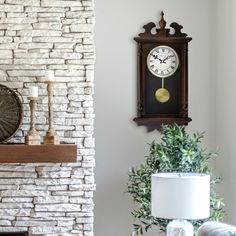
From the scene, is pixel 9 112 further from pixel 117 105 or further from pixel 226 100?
pixel 226 100

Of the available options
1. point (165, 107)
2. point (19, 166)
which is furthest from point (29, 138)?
point (165, 107)

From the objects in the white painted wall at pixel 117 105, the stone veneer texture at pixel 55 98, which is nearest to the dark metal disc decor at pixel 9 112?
the stone veneer texture at pixel 55 98

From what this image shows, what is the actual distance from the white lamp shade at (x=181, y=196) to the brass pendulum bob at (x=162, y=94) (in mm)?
1426

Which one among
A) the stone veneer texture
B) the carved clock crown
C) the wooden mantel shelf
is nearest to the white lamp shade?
the wooden mantel shelf

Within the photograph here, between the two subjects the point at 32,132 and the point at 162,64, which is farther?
the point at 162,64

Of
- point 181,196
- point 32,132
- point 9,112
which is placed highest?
point 9,112

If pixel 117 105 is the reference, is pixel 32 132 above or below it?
below

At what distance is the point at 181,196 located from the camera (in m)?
3.16

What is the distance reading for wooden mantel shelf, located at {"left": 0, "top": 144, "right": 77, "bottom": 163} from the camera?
3.74 m

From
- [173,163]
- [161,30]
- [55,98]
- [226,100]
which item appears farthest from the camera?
[161,30]

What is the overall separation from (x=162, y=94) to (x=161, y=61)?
0.93ft

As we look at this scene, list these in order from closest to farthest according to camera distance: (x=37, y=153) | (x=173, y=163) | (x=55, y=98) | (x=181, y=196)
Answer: (x=181, y=196), (x=37, y=153), (x=173, y=163), (x=55, y=98)

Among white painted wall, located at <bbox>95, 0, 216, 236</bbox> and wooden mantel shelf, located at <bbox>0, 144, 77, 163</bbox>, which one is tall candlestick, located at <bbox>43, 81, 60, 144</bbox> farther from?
white painted wall, located at <bbox>95, 0, 216, 236</bbox>

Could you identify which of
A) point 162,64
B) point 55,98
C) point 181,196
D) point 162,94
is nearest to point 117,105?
point 162,94
